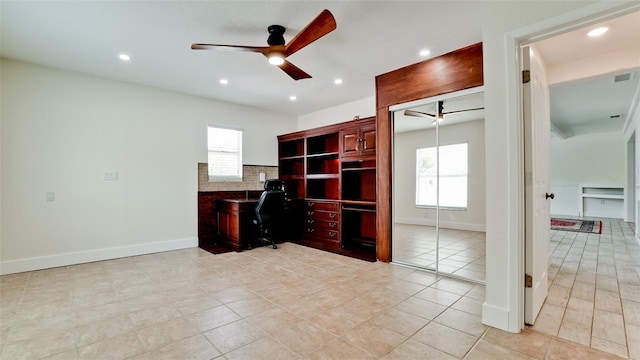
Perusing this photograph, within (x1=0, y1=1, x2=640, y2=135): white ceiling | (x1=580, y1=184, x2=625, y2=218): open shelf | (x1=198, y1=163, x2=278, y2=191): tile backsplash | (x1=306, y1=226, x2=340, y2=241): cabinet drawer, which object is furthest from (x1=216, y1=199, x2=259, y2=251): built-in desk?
(x1=580, y1=184, x2=625, y2=218): open shelf

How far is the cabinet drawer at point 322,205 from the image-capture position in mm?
4909

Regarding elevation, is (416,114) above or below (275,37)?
below

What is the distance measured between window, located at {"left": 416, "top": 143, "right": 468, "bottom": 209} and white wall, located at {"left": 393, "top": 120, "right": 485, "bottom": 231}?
0.07 m

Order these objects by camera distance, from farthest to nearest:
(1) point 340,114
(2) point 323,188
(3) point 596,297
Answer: (2) point 323,188 < (1) point 340,114 < (3) point 596,297

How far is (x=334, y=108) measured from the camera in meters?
5.70

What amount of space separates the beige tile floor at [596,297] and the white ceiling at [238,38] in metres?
2.35

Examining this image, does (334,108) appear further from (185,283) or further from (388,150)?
(185,283)

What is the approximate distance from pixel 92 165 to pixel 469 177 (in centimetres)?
525

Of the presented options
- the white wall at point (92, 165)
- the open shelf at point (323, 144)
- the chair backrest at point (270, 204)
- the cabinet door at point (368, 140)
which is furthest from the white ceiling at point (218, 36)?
the chair backrest at point (270, 204)

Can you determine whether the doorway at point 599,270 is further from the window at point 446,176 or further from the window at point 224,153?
the window at point 224,153

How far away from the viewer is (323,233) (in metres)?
5.12

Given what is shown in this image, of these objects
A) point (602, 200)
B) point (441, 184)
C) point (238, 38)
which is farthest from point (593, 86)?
point (602, 200)

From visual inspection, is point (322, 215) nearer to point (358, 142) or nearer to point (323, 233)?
point (323, 233)

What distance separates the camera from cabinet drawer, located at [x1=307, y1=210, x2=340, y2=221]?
4.92m
